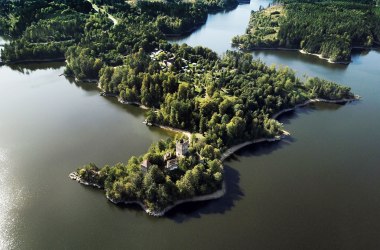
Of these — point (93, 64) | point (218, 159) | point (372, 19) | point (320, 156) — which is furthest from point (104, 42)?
point (372, 19)

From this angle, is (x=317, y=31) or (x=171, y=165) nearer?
(x=171, y=165)

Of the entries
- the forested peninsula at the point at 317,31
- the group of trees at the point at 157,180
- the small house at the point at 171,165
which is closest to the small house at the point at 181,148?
the group of trees at the point at 157,180

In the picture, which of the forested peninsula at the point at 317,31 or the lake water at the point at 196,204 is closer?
the lake water at the point at 196,204

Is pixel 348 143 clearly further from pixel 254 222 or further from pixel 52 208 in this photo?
pixel 52 208

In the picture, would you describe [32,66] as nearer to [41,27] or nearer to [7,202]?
[41,27]

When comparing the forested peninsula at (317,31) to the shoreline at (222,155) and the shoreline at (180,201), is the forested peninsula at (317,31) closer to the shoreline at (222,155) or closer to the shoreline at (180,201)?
the shoreline at (222,155)

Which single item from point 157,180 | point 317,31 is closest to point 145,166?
point 157,180
